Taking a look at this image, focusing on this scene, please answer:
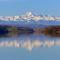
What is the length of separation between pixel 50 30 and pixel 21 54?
10.6 metres

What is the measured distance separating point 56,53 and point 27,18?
1462cm

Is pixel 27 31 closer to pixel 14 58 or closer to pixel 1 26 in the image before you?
pixel 1 26

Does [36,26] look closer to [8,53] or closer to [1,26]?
[1,26]

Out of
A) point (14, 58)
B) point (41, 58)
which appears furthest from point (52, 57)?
point (14, 58)

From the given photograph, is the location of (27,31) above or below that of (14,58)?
below

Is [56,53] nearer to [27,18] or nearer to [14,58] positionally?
[14,58]

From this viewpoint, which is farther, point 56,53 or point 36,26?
point 36,26

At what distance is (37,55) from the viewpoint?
7.54 meters

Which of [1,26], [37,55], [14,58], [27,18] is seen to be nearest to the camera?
[14,58]

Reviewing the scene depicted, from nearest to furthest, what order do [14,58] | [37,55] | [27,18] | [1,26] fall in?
1. [14,58]
2. [37,55]
3. [1,26]
4. [27,18]

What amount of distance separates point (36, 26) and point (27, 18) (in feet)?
12.8

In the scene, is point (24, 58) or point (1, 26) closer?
point (24, 58)

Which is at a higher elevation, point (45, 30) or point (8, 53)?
point (8, 53)

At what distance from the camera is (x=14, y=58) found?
700cm
